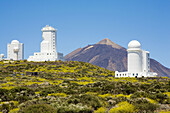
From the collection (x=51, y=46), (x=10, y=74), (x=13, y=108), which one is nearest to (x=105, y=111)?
(x=13, y=108)

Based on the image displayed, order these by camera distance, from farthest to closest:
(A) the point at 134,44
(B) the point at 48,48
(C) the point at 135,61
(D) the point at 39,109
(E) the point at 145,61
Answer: (B) the point at 48,48 < (E) the point at 145,61 < (A) the point at 134,44 < (C) the point at 135,61 < (D) the point at 39,109

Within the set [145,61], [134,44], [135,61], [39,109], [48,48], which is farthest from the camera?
[48,48]

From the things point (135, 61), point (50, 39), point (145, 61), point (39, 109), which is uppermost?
point (50, 39)

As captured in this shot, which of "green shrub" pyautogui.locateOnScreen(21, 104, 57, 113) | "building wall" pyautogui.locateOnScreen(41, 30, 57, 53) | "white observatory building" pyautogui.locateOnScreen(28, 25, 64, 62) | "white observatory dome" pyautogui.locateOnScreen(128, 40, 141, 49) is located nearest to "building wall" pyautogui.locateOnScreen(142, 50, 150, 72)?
"white observatory dome" pyautogui.locateOnScreen(128, 40, 141, 49)

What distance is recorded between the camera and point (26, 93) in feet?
94.8

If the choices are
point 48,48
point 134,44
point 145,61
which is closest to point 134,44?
point 134,44

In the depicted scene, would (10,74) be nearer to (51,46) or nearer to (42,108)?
(51,46)

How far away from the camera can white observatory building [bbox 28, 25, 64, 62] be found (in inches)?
3735

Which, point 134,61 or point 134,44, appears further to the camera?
point 134,44

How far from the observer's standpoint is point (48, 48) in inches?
3846

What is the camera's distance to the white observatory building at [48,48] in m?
94.9

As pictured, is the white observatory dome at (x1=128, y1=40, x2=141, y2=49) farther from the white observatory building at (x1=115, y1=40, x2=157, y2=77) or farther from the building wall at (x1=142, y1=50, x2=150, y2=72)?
the building wall at (x1=142, y1=50, x2=150, y2=72)

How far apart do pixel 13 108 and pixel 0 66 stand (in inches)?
2052

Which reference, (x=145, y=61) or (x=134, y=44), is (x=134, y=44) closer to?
(x=134, y=44)
